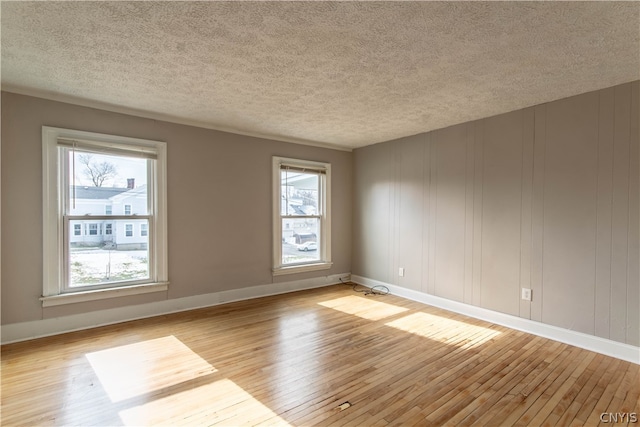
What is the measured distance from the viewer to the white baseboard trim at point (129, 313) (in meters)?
2.96

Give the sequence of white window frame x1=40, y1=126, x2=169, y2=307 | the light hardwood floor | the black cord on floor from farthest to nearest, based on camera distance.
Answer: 1. the black cord on floor
2. white window frame x1=40, y1=126, x2=169, y2=307
3. the light hardwood floor

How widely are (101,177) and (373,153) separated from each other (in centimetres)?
378

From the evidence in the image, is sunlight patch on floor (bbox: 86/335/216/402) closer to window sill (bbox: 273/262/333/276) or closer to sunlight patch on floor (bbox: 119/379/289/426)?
sunlight patch on floor (bbox: 119/379/289/426)

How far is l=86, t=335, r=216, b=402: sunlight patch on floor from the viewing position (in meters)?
2.20

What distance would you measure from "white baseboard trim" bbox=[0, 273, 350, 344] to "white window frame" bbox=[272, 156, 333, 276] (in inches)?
9.9

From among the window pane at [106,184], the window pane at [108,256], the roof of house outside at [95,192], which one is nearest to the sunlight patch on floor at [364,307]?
the window pane at [108,256]

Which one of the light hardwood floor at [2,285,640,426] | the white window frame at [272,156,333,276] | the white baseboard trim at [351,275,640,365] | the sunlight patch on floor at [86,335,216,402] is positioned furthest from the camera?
the white window frame at [272,156,333,276]

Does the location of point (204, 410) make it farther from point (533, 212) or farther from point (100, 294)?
point (533, 212)

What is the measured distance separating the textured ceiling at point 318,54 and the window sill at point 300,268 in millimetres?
2347

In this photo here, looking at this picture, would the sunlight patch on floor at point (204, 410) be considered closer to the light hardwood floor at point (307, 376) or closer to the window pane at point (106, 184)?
the light hardwood floor at point (307, 376)

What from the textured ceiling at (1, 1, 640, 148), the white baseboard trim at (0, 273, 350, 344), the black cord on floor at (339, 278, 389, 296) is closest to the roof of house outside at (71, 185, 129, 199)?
the textured ceiling at (1, 1, 640, 148)

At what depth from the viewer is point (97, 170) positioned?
3340 millimetres

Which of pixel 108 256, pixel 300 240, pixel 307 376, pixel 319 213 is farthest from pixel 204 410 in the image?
pixel 319 213

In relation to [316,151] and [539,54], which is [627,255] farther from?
[316,151]
